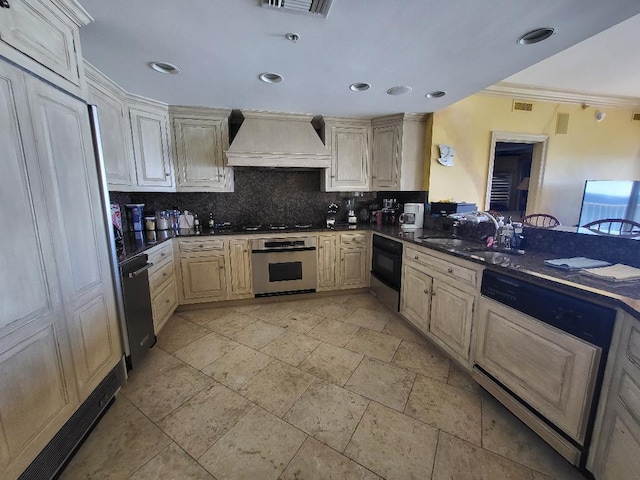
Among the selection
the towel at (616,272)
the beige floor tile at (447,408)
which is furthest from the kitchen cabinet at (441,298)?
the towel at (616,272)

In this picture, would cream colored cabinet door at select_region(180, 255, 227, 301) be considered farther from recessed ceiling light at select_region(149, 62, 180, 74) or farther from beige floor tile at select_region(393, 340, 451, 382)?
beige floor tile at select_region(393, 340, 451, 382)

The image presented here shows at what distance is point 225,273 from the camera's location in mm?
3152

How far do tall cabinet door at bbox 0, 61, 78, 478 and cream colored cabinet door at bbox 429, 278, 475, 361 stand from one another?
250 cm

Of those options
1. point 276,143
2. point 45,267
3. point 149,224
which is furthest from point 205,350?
point 276,143

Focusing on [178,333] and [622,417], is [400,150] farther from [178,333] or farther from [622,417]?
[178,333]

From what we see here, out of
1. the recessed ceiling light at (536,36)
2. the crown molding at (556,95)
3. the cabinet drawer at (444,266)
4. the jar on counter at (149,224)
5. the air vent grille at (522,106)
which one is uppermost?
the crown molding at (556,95)

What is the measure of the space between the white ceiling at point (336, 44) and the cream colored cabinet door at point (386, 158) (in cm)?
67

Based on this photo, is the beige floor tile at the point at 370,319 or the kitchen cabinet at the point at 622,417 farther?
the beige floor tile at the point at 370,319

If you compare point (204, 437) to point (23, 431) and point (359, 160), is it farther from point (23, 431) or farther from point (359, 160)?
point (359, 160)

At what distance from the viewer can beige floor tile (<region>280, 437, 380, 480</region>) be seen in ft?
4.15

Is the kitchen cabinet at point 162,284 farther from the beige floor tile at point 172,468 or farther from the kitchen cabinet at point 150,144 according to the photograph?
the beige floor tile at point 172,468

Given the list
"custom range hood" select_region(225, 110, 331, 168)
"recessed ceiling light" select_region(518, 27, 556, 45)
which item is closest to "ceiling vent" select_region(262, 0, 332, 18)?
"recessed ceiling light" select_region(518, 27, 556, 45)

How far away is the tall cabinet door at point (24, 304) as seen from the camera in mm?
1021

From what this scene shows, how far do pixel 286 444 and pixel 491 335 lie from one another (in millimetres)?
1469
